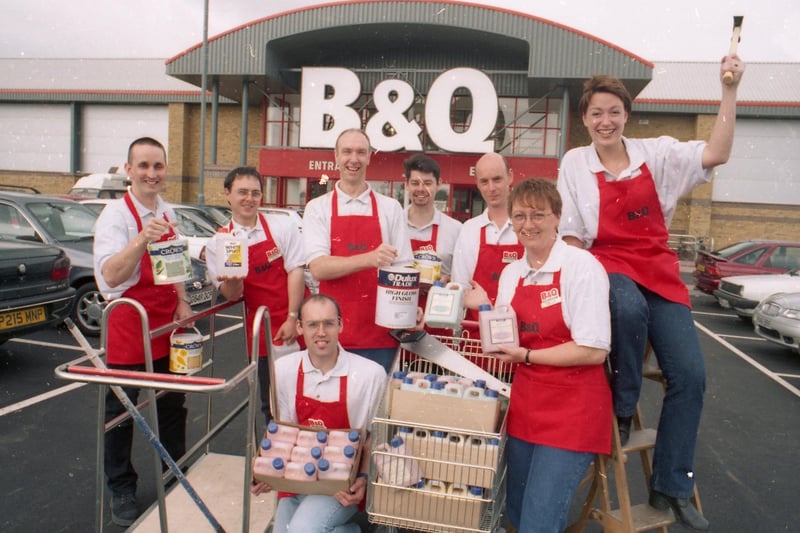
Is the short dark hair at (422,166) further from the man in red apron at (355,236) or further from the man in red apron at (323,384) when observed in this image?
the man in red apron at (323,384)

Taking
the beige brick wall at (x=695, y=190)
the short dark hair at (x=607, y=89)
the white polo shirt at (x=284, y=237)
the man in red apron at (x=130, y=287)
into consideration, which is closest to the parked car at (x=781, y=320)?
the short dark hair at (x=607, y=89)

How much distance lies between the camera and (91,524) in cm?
344

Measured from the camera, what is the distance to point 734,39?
2348 millimetres

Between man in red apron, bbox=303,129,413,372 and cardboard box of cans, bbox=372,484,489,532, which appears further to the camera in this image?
man in red apron, bbox=303,129,413,372

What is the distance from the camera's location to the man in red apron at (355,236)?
3.28m

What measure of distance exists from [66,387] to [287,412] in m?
4.00

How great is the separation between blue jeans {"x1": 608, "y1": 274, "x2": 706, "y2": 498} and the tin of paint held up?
940 mm

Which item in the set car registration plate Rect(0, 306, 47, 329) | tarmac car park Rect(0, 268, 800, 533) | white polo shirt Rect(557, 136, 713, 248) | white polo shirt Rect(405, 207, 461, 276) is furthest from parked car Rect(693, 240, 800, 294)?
car registration plate Rect(0, 306, 47, 329)

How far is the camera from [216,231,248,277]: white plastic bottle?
3.26 meters

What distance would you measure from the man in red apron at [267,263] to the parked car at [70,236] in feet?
12.0

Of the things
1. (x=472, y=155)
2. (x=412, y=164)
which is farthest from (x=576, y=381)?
(x=472, y=155)

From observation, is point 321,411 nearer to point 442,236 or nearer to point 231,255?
point 231,255

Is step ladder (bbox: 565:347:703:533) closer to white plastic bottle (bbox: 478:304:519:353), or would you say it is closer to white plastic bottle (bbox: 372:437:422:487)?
white plastic bottle (bbox: 478:304:519:353)

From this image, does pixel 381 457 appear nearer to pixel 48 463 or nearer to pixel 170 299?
pixel 170 299
